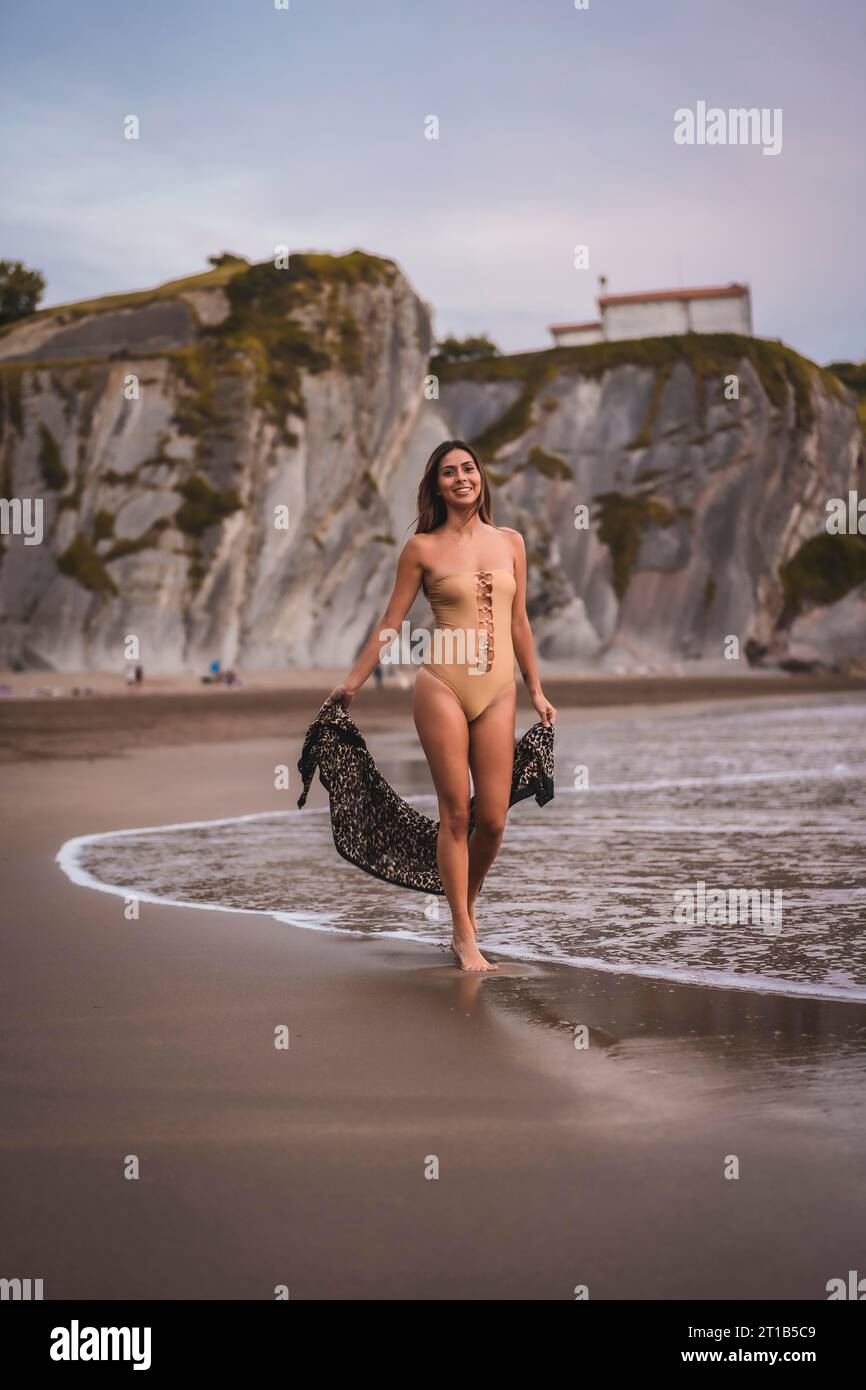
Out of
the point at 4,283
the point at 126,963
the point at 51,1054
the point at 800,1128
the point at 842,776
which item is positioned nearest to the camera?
the point at 800,1128

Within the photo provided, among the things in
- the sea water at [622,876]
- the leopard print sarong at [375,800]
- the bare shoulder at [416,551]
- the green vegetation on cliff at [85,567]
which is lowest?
the sea water at [622,876]

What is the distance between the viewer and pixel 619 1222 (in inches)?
123

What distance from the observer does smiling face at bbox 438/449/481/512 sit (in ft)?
20.2

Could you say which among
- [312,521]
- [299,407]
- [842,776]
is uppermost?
[299,407]

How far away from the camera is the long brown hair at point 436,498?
6211 mm

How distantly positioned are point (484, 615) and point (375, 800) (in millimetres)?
1109

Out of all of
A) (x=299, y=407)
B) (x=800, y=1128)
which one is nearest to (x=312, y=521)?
(x=299, y=407)

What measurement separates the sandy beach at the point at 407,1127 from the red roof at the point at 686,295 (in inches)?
4267

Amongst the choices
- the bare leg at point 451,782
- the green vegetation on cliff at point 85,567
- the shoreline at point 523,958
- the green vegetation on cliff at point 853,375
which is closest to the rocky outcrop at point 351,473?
the green vegetation on cliff at point 85,567

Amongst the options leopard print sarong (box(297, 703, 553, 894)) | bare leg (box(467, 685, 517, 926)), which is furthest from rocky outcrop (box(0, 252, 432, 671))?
bare leg (box(467, 685, 517, 926))

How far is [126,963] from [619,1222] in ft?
10.9

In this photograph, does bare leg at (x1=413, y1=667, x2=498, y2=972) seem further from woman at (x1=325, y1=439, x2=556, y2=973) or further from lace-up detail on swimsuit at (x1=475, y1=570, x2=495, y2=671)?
lace-up detail on swimsuit at (x1=475, y1=570, x2=495, y2=671)

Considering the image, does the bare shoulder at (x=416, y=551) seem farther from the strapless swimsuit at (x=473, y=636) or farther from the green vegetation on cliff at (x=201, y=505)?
the green vegetation on cliff at (x=201, y=505)
